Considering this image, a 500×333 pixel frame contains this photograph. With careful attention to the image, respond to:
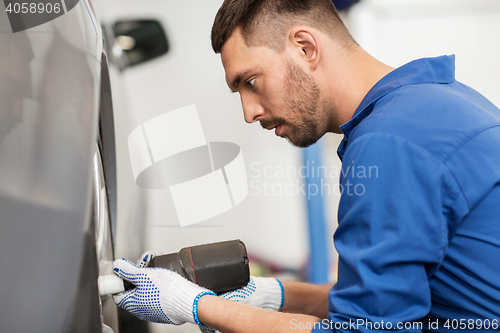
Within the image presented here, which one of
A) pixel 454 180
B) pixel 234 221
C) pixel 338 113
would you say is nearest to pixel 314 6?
pixel 338 113

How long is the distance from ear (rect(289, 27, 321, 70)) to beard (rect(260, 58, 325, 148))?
1.1 inches

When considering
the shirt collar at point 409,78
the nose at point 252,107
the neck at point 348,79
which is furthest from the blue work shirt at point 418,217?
the nose at point 252,107

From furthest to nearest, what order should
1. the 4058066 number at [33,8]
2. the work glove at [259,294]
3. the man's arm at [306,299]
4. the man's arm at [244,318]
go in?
the man's arm at [306,299] → the work glove at [259,294] → the man's arm at [244,318] → the 4058066 number at [33,8]

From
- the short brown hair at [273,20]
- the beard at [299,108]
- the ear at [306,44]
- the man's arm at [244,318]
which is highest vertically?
the short brown hair at [273,20]

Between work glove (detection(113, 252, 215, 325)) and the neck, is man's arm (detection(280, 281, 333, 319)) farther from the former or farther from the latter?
the neck

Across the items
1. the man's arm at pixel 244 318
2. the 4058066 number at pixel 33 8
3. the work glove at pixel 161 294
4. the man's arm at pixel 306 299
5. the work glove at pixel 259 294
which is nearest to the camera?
the 4058066 number at pixel 33 8

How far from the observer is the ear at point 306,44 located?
866 mm

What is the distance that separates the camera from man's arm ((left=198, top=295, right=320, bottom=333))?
2.41 ft

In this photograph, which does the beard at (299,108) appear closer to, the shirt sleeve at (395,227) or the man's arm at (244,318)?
the shirt sleeve at (395,227)

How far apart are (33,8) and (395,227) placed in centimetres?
65

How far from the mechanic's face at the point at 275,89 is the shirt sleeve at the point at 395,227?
300 millimetres

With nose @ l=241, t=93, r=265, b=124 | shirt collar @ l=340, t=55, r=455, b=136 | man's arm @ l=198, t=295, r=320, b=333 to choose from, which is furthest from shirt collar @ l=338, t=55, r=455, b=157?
man's arm @ l=198, t=295, r=320, b=333

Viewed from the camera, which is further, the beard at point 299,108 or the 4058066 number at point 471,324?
the beard at point 299,108

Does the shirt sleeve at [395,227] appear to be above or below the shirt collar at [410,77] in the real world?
below
